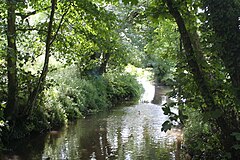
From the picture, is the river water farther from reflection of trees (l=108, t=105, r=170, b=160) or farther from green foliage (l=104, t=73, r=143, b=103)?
green foliage (l=104, t=73, r=143, b=103)

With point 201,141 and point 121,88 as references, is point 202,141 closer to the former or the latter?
point 201,141

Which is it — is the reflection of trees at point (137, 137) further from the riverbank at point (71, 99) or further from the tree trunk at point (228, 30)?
the tree trunk at point (228, 30)

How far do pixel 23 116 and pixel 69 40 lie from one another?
2.76m

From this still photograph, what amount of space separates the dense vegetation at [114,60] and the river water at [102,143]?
0.71 metres

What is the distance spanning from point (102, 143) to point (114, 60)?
3.46 m

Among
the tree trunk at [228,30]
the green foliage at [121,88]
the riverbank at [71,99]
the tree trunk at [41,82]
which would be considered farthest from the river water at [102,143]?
the green foliage at [121,88]

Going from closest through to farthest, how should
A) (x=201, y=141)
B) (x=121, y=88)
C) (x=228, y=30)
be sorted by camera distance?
(x=228, y=30), (x=201, y=141), (x=121, y=88)

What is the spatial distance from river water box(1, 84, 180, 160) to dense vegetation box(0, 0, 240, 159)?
0.71m

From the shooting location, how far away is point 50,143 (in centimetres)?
953

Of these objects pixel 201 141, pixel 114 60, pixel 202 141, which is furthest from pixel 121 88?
pixel 201 141

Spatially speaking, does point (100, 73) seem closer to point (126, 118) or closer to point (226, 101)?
point (126, 118)

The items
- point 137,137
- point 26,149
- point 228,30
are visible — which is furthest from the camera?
point 137,137

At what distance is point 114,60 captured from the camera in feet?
38.5

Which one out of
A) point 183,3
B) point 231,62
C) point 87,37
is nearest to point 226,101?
point 231,62
